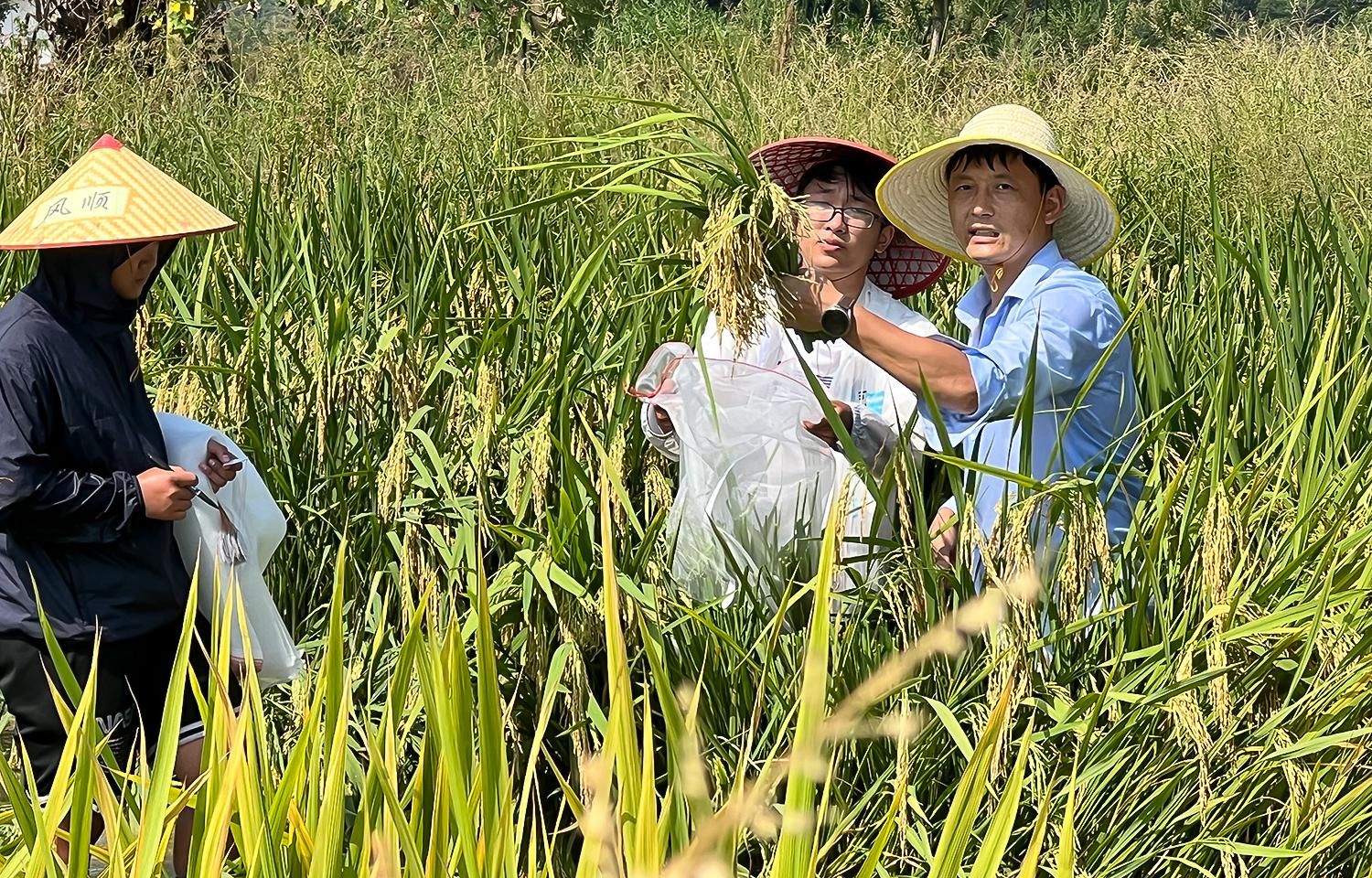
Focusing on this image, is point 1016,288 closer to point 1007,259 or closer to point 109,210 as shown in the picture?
point 1007,259

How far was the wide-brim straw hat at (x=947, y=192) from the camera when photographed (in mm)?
2252

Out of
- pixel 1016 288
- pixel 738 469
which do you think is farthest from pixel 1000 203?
pixel 738 469

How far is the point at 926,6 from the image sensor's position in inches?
471

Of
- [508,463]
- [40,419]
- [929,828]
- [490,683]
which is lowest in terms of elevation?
[929,828]

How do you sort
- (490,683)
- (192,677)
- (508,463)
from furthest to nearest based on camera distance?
(508,463)
(192,677)
(490,683)

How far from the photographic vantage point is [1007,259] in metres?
2.26

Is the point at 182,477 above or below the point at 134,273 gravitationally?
below

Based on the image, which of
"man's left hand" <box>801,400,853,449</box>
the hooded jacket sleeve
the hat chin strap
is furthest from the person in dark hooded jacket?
the hat chin strap

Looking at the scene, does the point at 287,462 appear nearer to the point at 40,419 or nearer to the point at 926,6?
the point at 40,419

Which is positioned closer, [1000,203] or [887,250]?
[1000,203]

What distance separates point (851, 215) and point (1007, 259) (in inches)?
16.4

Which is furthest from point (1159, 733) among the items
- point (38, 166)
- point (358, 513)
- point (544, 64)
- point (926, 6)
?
point (926, 6)

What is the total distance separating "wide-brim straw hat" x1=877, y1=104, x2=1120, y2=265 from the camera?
225 centimetres

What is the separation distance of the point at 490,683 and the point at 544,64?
17.5 ft
